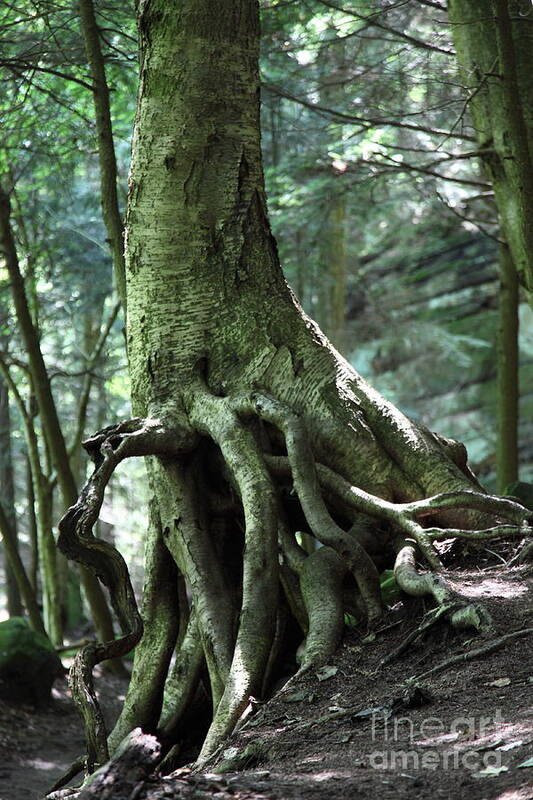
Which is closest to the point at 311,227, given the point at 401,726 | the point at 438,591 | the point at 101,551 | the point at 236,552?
the point at 236,552

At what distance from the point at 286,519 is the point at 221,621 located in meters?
0.86

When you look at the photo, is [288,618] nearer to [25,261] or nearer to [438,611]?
[438,611]

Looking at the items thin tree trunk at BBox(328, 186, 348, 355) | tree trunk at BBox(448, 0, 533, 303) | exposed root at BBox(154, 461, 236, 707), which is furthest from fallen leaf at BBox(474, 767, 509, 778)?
thin tree trunk at BBox(328, 186, 348, 355)

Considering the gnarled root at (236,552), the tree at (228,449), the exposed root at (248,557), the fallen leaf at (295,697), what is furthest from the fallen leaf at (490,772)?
the exposed root at (248,557)

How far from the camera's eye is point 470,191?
2014 cm

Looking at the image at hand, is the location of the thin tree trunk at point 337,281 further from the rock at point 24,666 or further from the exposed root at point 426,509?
the exposed root at point 426,509

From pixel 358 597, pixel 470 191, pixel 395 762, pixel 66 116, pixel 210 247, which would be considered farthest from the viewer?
pixel 470 191

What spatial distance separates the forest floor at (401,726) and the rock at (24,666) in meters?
5.97

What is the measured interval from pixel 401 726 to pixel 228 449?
8.04 ft

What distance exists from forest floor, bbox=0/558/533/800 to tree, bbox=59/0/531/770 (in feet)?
0.93

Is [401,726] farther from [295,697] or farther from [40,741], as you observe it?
[40,741]

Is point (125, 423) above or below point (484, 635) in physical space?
above

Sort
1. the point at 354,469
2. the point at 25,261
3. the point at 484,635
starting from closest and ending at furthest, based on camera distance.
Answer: the point at 484,635 → the point at 354,469 → the point at 25,261

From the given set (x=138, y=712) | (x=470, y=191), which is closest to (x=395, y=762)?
(x=138, y=712)
